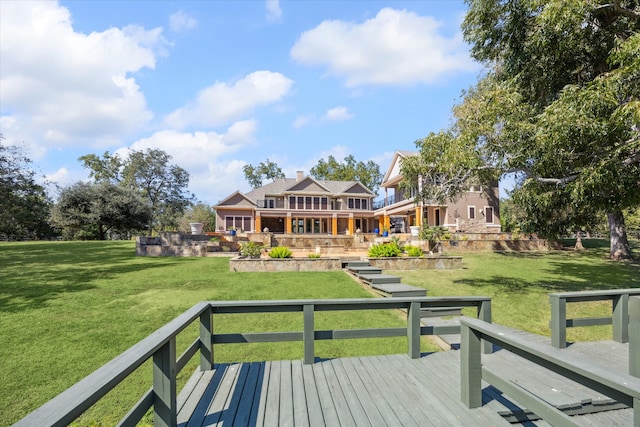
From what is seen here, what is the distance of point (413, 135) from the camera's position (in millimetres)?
11352

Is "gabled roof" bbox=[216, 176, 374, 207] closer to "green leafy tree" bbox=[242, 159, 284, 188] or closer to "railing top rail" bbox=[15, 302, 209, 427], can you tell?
"green leafy tree" bbox=[242, 159, 284, 188]

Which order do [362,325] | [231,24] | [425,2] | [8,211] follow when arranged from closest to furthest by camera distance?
1. [362,325]
2. [425,2]
3. [231,24]
4. [8,211]

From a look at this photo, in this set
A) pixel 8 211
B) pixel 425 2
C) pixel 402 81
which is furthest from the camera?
pixel 8 211

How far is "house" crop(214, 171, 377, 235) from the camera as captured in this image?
34531 mm

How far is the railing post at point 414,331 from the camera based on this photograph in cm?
447

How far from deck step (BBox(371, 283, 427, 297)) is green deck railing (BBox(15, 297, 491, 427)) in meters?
3.63

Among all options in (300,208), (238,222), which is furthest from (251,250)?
(300,208)

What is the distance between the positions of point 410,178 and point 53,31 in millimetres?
11426

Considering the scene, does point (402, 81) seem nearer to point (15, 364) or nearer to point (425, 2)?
point (425, 2)

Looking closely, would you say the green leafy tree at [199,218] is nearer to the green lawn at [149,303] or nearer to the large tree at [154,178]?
the large tree at [154,178]

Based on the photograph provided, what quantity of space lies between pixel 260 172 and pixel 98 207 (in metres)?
26.3

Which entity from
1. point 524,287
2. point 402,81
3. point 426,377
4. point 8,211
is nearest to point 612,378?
point 426,377

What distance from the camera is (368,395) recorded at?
3455 millimetres

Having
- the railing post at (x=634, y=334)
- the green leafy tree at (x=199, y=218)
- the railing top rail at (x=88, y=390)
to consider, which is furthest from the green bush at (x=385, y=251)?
the green leafy tree at (x=199, y=218)
